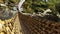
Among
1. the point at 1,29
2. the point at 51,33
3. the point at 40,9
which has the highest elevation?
the point at 51,33

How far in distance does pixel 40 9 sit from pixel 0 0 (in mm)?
2563

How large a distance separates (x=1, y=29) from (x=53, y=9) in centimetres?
715

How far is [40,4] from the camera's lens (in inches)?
368

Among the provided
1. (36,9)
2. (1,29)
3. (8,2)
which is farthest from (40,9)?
(1,29)

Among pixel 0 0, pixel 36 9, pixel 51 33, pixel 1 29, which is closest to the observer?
pixel 51 33

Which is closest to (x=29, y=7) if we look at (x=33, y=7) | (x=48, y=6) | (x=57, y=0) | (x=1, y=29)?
(x=33, y=7)

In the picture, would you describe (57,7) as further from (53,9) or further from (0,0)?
(0,0)

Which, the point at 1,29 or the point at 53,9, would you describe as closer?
the point at 1,29

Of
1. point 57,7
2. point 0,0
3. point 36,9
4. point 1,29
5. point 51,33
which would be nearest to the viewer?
point 51,33

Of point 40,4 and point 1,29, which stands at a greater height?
point 1,29

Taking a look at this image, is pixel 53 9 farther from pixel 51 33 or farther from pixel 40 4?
A: pixel 51 33

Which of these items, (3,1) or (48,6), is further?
(3,1)

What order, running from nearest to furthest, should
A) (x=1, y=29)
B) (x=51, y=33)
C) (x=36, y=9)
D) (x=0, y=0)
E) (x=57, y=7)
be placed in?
(x=51, y=33)
(x=1, y=29)
(x=57, y=7)
(x=36, y=9)
(x=0, y=0)

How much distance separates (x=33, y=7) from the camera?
9.37 metres
